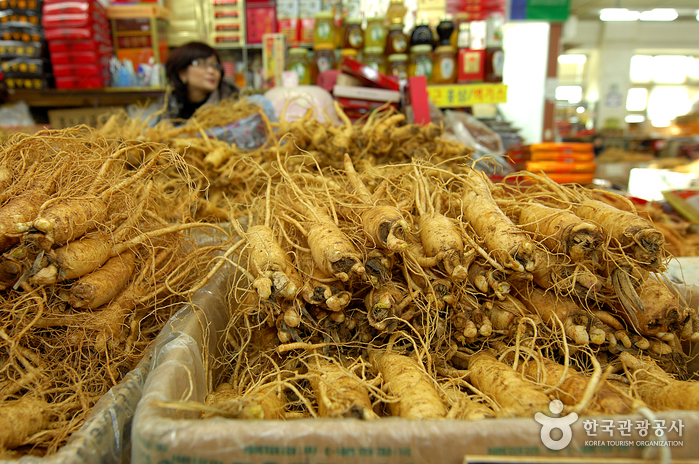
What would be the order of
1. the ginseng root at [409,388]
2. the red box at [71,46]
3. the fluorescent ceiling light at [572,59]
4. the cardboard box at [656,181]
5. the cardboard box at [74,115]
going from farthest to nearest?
1. the fluorescent ceiling light at [572,59]
2. the cardboard box at [74,115]
3. the cardboard box at [656,181]
4. the red box at [71,46]
5. the ginseng root at [409,388]

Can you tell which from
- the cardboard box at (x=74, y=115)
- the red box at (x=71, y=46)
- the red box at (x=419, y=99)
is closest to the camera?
the red box at (x=419, y=99)

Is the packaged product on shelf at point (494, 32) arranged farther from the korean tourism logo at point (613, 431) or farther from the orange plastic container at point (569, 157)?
the korean tourism logo at point (613, 431)

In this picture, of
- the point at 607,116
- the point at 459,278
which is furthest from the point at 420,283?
the point at 607,116

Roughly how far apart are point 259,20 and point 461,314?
505 centimetres

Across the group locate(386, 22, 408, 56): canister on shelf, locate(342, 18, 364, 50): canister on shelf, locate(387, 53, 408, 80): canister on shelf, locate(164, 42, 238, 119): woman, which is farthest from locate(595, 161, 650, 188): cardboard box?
locate(164, 42, 238, 119): woman

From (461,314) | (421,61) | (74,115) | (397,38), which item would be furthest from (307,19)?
(461,314)

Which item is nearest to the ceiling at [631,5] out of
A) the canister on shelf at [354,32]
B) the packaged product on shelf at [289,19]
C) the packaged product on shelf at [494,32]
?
the packaged product on shelf at [494,32]

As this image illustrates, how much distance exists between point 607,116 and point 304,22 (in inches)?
396

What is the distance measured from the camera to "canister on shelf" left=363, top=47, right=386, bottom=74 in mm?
4250

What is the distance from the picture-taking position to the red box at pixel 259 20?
4977 mm

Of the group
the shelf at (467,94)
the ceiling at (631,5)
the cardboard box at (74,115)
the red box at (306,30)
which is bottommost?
the cardboard box at (74,115)

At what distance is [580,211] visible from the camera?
59.1 inches

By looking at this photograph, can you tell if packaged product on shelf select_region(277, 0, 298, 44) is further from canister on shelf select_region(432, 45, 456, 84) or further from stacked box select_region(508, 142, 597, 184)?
stacked box select_region(508, 142, 597, 184)

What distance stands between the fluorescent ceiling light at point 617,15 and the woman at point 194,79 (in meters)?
9.45
